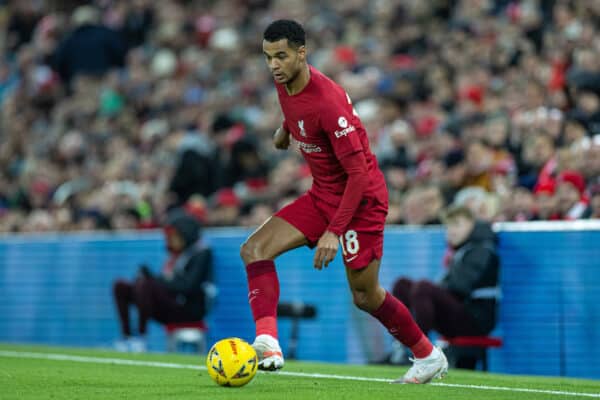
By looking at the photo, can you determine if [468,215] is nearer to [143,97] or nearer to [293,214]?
[293,214]

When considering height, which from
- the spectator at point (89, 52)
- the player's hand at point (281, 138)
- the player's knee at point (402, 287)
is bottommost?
the player's knee at point (402, 287)

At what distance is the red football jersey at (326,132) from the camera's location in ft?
22.6

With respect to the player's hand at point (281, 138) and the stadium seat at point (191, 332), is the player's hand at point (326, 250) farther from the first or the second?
the stadium seat at point (191, 332)

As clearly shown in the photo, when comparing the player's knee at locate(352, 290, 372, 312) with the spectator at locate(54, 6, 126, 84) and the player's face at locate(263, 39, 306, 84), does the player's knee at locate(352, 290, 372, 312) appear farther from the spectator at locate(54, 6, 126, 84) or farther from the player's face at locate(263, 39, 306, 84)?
the spectator at locate(54, 6, 126, 84)

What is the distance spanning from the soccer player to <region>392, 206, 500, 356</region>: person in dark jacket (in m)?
2.63

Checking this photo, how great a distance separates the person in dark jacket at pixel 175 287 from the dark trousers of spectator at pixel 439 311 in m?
2.81

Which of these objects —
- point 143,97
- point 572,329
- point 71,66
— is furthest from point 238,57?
point 572,329

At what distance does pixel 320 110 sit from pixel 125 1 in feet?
47.5

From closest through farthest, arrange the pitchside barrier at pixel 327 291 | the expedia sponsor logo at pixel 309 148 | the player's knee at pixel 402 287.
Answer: the expedia sponsor logo at pixel 309 148 → the pitchside barrier at pixel 327 291 → the player's knee at pixel 402 287

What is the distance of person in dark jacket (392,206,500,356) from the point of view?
32.3 ft

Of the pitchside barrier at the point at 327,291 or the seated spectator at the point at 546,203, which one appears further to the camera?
the seated spectator at the point at 546,203

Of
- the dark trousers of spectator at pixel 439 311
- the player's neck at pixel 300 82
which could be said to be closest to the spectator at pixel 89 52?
the dark trousers of spectator at pixel 439 311

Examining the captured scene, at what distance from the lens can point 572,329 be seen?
31.7ft

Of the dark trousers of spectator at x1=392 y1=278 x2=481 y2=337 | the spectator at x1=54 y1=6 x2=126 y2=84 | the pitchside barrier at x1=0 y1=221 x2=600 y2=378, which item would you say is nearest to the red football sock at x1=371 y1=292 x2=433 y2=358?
the dark trousers of spectator at x1=392 y1=278 x2=481 y2=337
